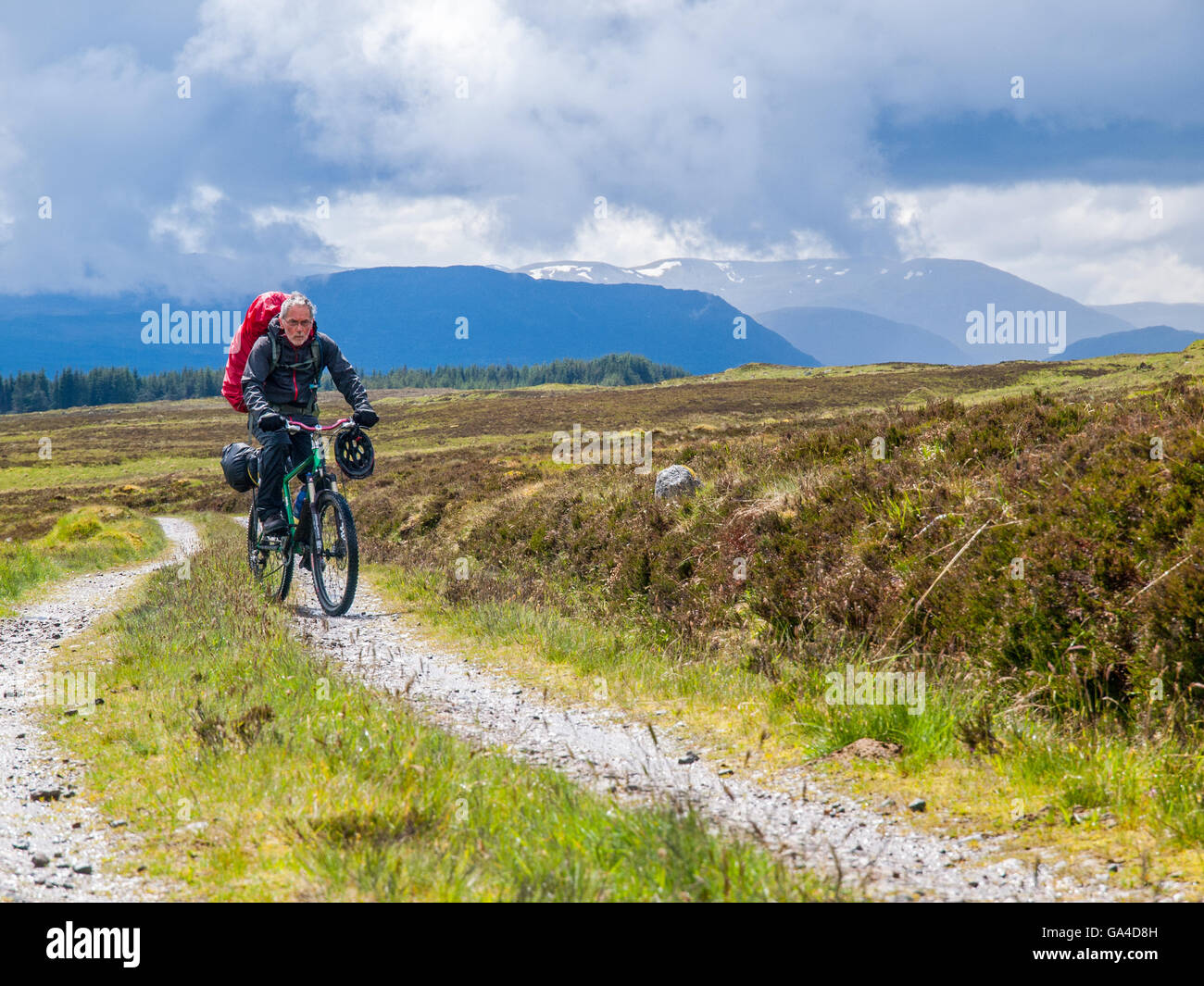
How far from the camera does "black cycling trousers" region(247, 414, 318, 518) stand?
9.77 meters

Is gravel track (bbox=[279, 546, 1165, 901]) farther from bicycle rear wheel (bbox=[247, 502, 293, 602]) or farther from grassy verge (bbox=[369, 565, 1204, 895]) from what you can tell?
bicycle rear wheel (bbox=[247, 502, 293, 602])

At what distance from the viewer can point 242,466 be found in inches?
419

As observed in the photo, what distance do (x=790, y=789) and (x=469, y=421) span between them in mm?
89839

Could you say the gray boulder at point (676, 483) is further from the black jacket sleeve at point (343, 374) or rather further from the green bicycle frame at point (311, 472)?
the green bicycle frame at point (311, 472)

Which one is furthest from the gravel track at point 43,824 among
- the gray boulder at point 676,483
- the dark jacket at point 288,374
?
the gray boulder at point 676,483

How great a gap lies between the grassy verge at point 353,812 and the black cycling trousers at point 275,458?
404cm

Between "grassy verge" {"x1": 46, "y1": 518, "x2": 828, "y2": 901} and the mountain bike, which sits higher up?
the mountain bike

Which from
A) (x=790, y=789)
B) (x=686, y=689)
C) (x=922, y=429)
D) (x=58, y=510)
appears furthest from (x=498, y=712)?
(x=58, y=510)

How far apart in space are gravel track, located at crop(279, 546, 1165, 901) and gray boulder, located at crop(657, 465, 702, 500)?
5745 millimetres

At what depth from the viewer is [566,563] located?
42.4ft

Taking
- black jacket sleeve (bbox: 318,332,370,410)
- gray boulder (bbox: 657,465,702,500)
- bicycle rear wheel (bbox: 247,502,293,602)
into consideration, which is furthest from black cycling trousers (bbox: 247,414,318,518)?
gray boulder (bbox: 657,465,702,500)

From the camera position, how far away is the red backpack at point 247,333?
9570 millimetres

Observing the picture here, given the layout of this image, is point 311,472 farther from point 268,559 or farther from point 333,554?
point 268,559

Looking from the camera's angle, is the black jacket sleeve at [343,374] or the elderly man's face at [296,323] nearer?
the elderly man's face at [296,323]
